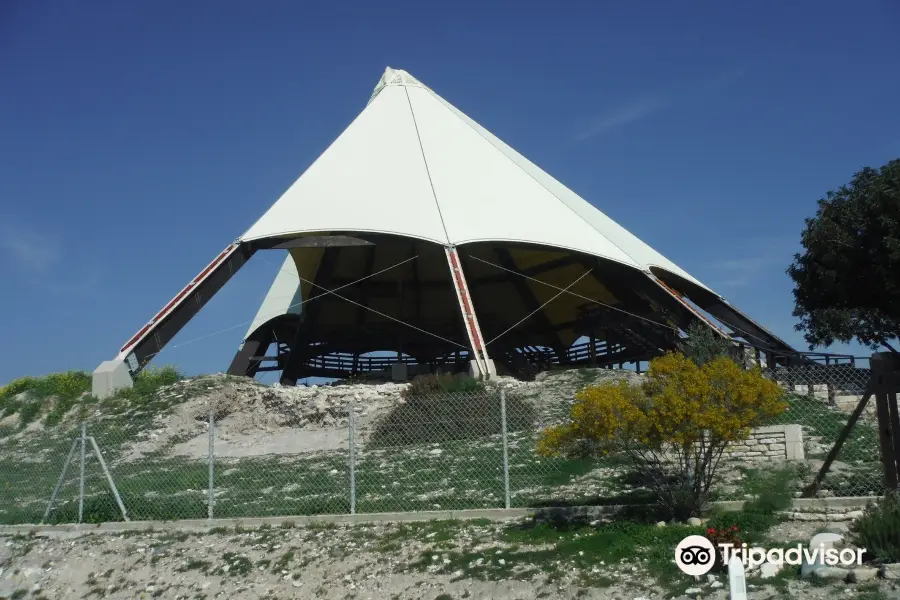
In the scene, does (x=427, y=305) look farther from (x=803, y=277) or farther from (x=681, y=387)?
(x=681, y=387)

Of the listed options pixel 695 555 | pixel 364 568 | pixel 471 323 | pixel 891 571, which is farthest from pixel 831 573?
pixel 471 323

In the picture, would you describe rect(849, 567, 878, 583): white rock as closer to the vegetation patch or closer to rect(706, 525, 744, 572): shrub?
rect(706, 525, 744, 572): shrub

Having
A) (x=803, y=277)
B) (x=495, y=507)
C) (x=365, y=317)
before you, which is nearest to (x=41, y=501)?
(x=495, y=507)

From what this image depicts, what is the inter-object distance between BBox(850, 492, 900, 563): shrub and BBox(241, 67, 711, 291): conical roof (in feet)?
61.7

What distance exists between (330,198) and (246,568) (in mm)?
20018

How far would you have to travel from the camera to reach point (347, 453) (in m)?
17.1

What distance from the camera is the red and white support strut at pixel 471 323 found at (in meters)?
22.7

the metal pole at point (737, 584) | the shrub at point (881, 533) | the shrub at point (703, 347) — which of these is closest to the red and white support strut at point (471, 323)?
the shrub at point (703, 347)

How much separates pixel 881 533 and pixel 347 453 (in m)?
10.7

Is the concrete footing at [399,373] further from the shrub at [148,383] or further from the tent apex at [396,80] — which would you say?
the tent apex at [396,80]

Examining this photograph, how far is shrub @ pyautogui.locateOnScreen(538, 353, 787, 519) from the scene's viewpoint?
971 centimetres

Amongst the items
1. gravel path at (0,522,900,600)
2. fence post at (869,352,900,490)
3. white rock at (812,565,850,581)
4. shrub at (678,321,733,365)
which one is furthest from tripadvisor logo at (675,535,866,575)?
shrub at (678,321,733,365)

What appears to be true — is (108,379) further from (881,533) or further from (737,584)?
(737,584)

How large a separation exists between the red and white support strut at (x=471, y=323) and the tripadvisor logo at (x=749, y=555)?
13949 millimetres
